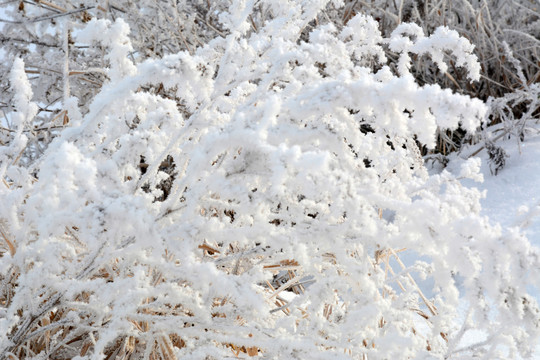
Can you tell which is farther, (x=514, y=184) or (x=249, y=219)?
(x=514, y=184)

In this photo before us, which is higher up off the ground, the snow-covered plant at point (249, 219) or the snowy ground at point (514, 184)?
the snow-covered plant at point (249, 219)

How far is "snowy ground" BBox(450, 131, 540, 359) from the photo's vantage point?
6.08 ft

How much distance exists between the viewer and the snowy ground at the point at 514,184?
1.85 m

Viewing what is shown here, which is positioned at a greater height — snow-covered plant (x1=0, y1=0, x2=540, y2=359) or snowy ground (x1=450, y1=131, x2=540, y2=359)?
snow-covered plant (x1=0, y1=0, x2=540, y2=359)

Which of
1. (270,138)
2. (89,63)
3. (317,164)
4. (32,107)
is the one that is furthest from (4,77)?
(317,164)

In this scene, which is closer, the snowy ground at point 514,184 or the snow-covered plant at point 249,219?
the snow-covered plant at point 249,219

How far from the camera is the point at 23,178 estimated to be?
36.2 inches

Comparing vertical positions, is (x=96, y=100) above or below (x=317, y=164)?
below

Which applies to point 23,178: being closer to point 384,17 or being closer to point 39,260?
point 39,260

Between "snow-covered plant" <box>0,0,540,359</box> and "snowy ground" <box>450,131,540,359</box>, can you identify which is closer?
"snow-covered plant" <box>0,0,540,359</box>

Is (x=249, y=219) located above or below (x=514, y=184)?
above

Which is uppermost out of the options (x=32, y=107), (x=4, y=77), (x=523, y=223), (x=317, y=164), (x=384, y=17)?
(x=317, y=164)

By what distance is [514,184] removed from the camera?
2027 millimetres

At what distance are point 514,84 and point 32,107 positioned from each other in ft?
7.24
